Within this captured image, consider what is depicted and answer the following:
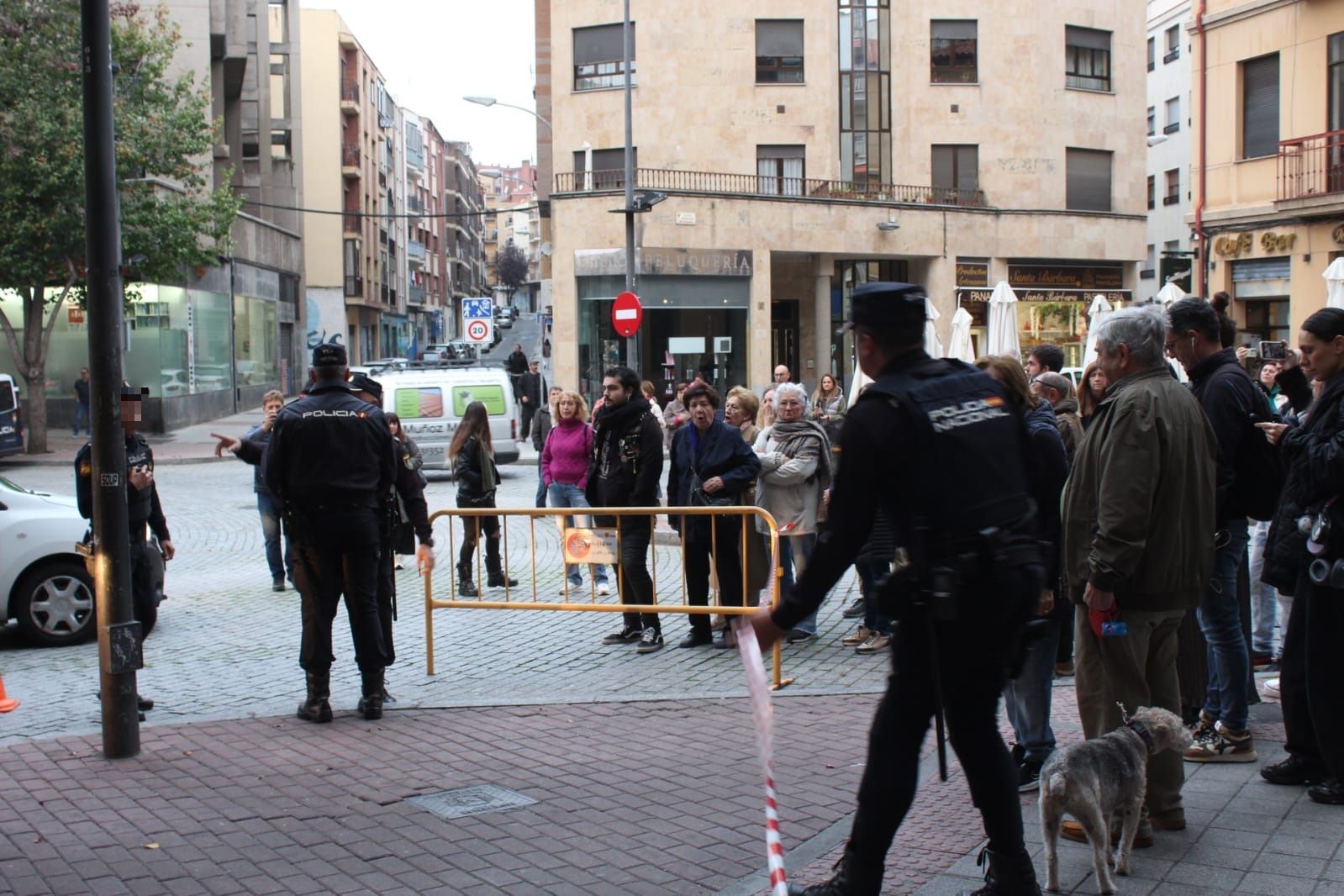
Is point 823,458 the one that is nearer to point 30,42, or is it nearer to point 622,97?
point 30,42

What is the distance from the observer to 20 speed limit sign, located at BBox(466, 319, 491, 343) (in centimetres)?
3025

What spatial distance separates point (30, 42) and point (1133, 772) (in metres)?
29.1

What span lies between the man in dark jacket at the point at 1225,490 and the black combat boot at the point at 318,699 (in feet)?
14.5

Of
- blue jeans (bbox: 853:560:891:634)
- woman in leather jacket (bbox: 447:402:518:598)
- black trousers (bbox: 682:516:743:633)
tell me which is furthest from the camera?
woman in leather jacket (bbox: 447:402:518:598)

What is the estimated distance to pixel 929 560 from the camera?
12.6 ft

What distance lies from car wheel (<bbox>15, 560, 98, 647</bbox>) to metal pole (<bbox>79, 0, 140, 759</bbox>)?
12.6ft

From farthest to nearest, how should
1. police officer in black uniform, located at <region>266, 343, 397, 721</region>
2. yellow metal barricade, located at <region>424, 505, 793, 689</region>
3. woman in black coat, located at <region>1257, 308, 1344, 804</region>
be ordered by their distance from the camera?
yellow metal barricade, located at <region>424, 505, 793, 689</region>
police officer in black uniform, located at <region>266, 343, 397, 721</region>
woman in black coat, located at <region>1257, 308, 1344, 804</region>

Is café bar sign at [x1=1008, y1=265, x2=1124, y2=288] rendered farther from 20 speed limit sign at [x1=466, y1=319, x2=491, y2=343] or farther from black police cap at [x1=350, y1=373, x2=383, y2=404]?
black police cap at [x1=350, y1=373, x2=383, y2=404]

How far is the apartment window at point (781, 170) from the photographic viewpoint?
3641 centimetres

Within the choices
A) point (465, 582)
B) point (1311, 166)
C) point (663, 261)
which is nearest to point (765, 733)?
point (465, 582)

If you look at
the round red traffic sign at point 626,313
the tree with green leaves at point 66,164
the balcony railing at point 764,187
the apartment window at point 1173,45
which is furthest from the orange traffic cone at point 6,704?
the apartment window at point 1173,45

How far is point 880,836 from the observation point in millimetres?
3969

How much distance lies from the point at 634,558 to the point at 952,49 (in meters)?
32.3

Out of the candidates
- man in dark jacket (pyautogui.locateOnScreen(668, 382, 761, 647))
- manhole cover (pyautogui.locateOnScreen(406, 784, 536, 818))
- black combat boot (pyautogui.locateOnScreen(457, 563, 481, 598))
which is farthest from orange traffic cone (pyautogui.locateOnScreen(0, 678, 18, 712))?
man in dark jacket (pyautogui.locateOnScreen(668, 382, 761, 647))
